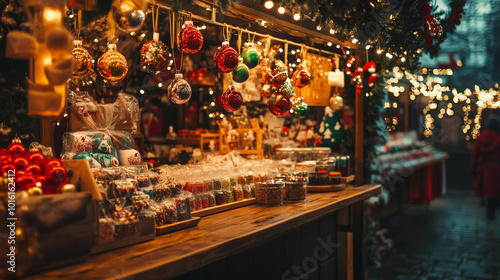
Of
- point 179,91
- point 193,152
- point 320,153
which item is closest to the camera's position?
point 179,91

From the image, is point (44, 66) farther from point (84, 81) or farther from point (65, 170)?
point (84, 81)

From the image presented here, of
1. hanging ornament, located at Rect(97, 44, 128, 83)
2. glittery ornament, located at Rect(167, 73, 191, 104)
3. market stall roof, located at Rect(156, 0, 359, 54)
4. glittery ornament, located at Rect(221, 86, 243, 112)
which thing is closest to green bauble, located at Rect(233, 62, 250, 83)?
glittery ornament, located at Rect(221, 86, 243, 112)

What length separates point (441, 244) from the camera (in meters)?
6.96

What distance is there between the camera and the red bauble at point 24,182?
164 centimetres

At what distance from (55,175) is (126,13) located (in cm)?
70

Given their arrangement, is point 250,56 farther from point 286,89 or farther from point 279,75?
point 286,89

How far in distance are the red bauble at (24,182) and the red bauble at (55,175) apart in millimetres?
58

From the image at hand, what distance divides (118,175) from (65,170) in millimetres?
355

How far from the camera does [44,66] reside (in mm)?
1499

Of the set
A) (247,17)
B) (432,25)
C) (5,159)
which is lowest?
(5,159)

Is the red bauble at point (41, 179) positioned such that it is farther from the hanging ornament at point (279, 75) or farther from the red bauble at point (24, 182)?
the hanging ornament at point (279, 75)

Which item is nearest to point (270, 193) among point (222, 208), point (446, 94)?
point (222, 208)

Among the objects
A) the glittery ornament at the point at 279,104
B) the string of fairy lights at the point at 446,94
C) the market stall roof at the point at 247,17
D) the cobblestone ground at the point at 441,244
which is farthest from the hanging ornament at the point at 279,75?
the string of fairy lights at the point at 446,94

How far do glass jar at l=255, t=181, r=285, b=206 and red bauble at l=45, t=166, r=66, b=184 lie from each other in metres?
1.50
